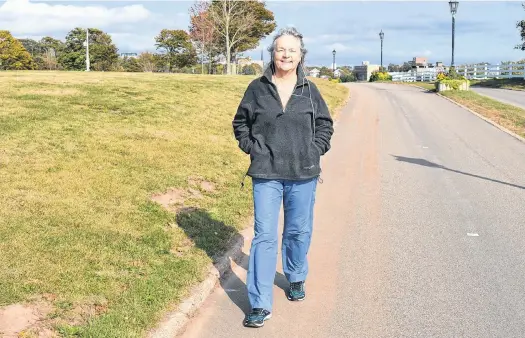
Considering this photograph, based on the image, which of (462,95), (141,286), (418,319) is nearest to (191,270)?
(141,286)

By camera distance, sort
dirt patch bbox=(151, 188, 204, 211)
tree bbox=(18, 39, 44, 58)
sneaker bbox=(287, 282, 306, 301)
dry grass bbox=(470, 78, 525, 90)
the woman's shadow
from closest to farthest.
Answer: sneaker bbox=(287, 282, 306, 301) → the woman's shadow → dirt patch bbox=(151, 188, 204, 211) → dry grass bbox=(470, 78, 525, 90) → tree bbox=(18, 39, 44, 58)

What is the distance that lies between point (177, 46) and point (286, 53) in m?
54.1

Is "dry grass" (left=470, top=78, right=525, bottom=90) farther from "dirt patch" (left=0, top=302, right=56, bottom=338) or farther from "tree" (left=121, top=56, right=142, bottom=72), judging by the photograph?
"dirt patch" (left=0, top=302, right=56, bottom=338)

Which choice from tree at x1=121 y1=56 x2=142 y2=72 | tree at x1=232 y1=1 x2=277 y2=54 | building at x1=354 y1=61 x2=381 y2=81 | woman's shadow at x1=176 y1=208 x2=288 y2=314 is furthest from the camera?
building at x1=354 y1=61 x2=381 y2=81

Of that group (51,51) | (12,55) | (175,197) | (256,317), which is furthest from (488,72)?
(256,317)

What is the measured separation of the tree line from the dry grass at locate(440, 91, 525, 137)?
71.4 ft

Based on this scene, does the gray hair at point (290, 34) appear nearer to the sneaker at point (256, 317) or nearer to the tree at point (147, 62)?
the sneaker at point (256, 317)

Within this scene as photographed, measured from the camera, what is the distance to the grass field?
4.06 m

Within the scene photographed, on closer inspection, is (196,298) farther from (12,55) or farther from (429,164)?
(12,55)

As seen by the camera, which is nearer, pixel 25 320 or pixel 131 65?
pixel 25 320

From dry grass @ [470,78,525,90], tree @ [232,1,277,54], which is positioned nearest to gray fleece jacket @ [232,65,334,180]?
dry grass @ [470,78,525,90]

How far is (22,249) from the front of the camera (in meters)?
4.67

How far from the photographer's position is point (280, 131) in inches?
158

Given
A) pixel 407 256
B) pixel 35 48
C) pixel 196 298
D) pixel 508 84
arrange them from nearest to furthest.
Answer: 1. pixel 196 298
2. pixel 407 256
3. pixel 508 84
4. pixel 35 48
